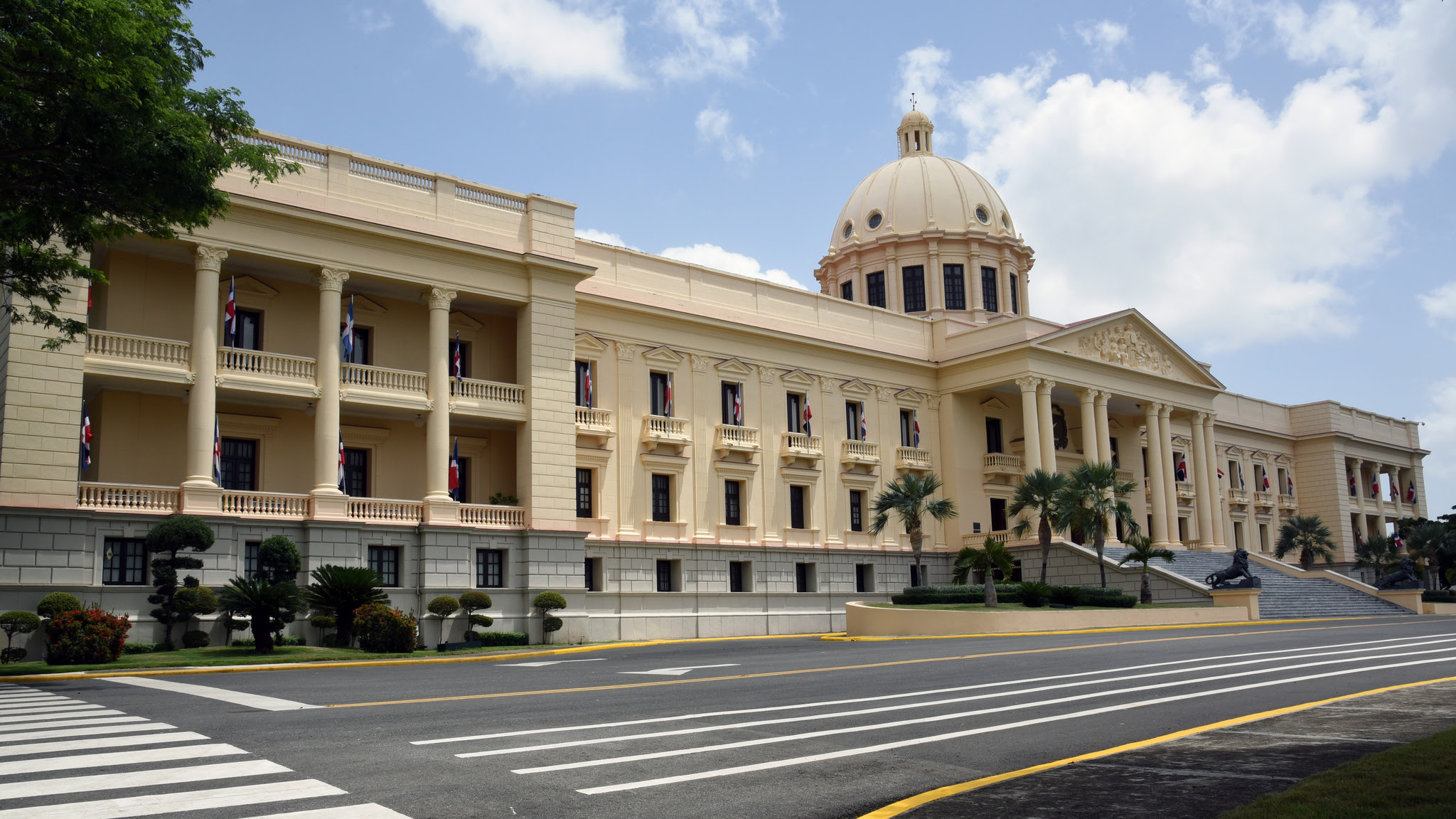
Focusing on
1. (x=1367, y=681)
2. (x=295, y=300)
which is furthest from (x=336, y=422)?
(x=1367, y=681)

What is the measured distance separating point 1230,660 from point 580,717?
12453 mm

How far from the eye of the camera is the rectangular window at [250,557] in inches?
1187

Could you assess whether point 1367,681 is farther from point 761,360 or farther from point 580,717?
point 761,360

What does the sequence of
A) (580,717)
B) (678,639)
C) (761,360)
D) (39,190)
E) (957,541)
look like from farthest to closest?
(957,541)
(761,360)
(678,639)
(39,190)
(580,717)

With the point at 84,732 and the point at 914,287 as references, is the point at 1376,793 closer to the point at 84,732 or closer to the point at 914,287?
the point at 84,732

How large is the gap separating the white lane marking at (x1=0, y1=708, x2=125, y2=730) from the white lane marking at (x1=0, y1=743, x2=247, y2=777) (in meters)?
3.06

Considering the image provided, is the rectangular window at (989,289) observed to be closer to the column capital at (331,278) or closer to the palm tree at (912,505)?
the palm tree at (912,505)

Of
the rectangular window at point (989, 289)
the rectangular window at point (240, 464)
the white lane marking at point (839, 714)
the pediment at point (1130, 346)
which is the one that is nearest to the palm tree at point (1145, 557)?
the pediment at point (1130, 346)

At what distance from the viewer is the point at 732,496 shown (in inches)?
1783

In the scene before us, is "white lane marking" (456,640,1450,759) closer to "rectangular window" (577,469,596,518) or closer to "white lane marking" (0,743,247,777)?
"white lane marking" (0,743,247,777)

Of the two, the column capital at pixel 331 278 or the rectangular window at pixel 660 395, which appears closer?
the column capital at pixel 331 278

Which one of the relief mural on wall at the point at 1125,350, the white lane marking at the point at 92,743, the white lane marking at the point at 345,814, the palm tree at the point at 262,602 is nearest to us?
the white lane marking at the point at 345,814

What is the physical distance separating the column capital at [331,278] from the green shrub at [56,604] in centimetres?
1128

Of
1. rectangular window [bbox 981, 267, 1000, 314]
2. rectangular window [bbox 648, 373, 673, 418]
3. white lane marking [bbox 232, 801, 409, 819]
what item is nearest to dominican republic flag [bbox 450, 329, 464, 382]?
rectangular window [bbox 648, 373, 673, 418]
